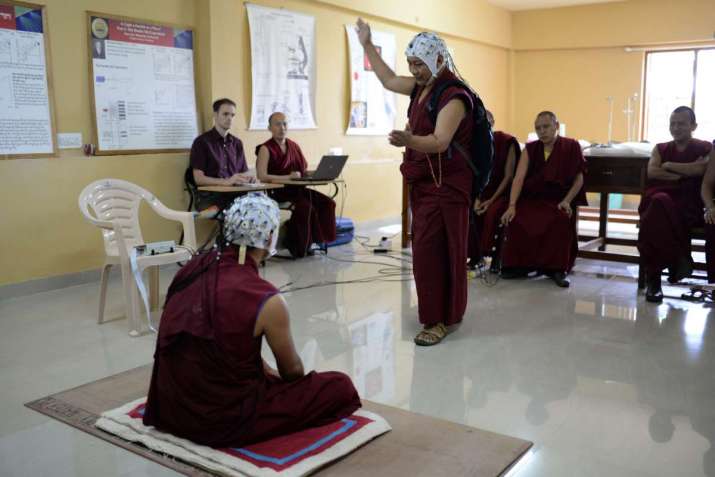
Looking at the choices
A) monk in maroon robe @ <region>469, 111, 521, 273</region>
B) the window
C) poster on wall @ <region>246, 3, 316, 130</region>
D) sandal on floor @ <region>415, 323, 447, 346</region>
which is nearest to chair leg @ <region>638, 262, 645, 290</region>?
monk in maroon robe @ <region>469, 111, 521, 273</region>

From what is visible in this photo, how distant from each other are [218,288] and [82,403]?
98 centimetres

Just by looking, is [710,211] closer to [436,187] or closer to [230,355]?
[436,187]

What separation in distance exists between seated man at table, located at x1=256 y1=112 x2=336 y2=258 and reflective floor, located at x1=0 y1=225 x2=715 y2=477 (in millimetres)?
816

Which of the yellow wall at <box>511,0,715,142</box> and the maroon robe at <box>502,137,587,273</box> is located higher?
the yellow wall at <box>511,0,715,142</box>

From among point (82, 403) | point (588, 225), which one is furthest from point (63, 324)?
point (588, 225)

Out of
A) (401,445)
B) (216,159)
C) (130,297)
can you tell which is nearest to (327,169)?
(216,159)

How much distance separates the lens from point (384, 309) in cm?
396

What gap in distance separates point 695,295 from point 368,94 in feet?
12.5

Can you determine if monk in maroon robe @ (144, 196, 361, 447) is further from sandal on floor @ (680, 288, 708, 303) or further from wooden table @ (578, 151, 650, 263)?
wooden table @ (578, 151, 650, 263)

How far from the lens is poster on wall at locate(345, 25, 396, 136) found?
A: 21.9 ft

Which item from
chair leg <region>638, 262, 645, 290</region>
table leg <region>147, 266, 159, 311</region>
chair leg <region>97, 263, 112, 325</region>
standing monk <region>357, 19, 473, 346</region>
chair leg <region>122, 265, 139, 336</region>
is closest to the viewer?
standing monk <region>357, 19, 473, 346</region>

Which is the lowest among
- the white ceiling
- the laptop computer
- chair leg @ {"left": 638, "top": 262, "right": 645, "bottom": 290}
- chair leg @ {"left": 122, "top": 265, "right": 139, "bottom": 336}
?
chair leg @ {"left": 638, "top": 262, "right": 645, "bottom": 290}

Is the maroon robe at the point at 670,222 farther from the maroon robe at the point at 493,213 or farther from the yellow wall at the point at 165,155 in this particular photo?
the yellow wall at the point at 165,155

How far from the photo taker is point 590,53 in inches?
363
